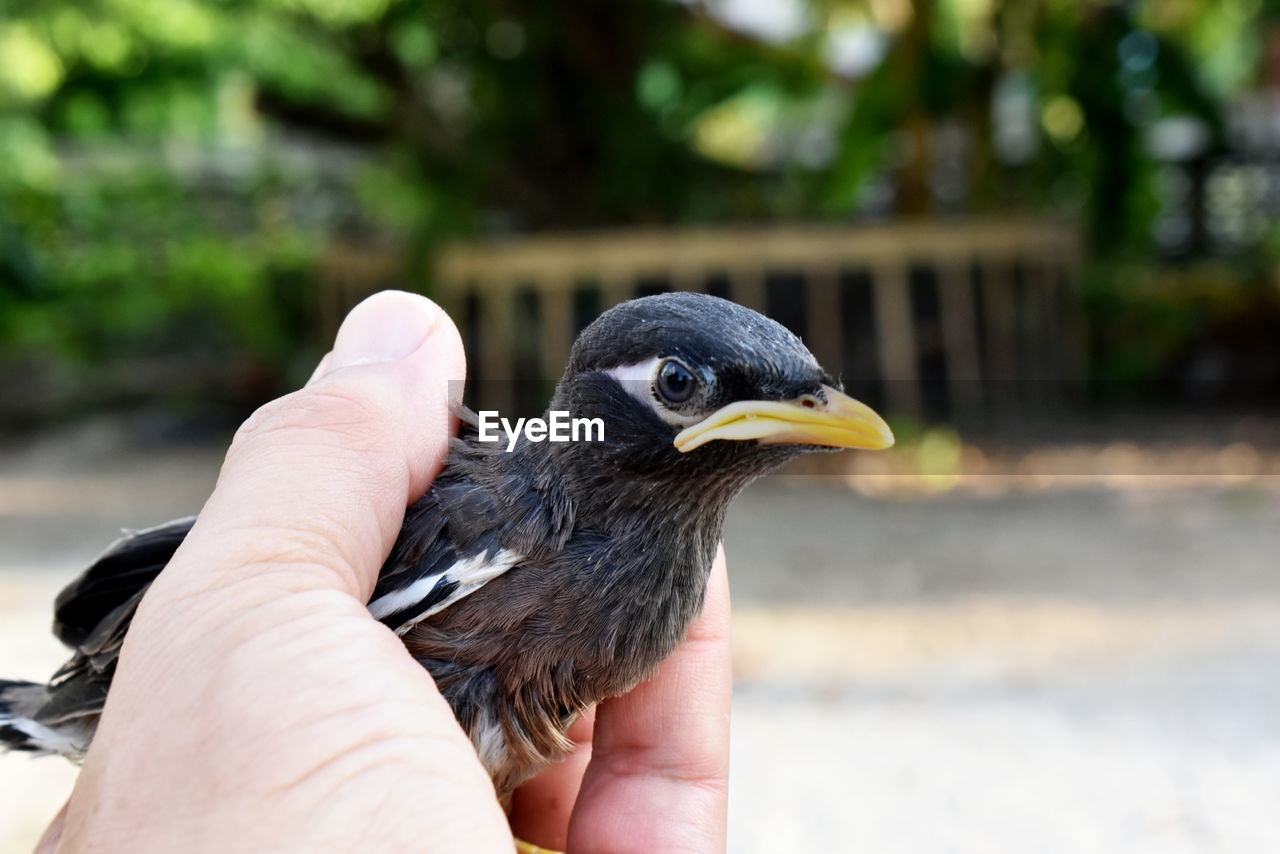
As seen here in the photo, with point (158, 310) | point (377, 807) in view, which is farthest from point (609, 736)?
point (158, 310)

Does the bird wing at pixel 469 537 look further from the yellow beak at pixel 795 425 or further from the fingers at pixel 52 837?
the fingers at pixel 52 837

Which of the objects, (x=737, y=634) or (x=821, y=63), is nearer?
(x=737, y=634)

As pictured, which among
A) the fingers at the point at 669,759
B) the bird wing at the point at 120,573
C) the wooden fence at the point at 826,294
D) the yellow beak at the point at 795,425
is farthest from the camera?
the wooden fence at the point at 826,294

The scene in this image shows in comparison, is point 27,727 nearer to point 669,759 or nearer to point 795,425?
point 669,759

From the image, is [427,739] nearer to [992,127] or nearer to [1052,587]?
[1052,587]

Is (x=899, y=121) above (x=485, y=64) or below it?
below

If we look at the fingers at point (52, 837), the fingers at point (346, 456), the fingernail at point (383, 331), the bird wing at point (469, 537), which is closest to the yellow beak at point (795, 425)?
the bird wing at point (469, 537)

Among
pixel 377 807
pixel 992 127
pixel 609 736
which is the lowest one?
pixel 609 736
